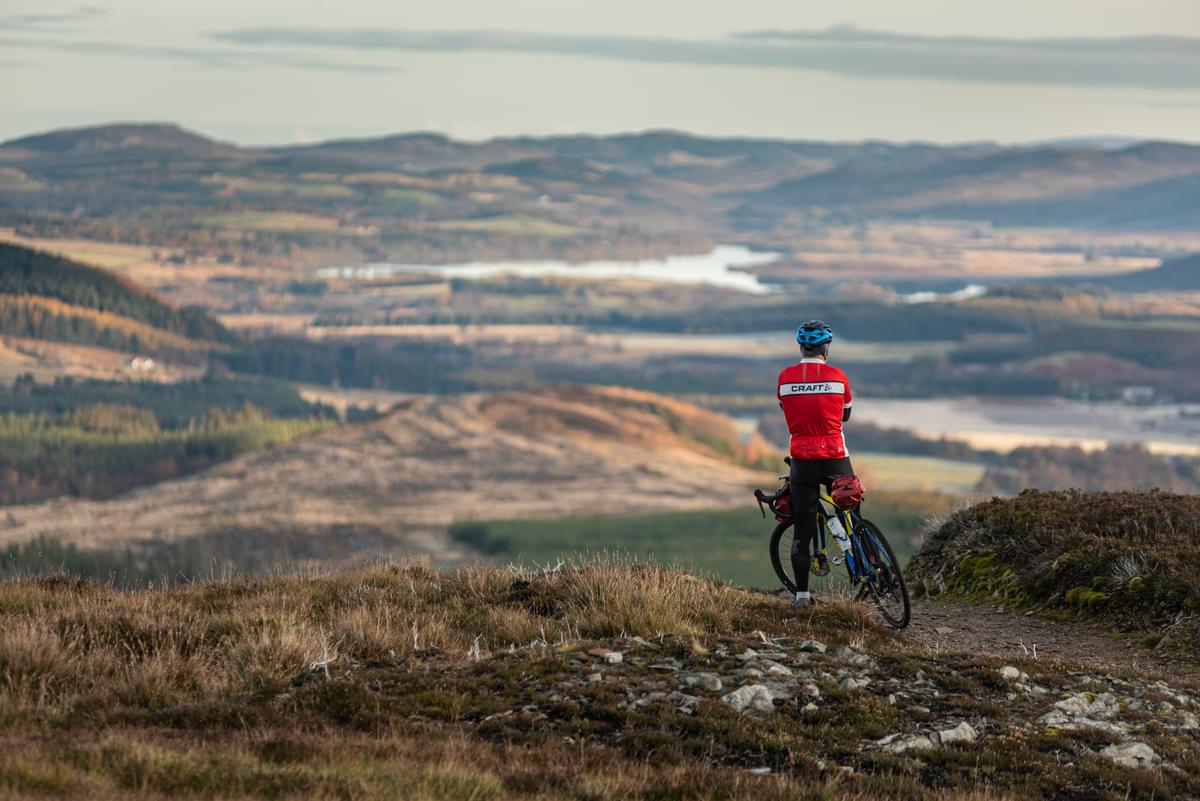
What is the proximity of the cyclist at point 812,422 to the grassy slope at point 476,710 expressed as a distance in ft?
3.90

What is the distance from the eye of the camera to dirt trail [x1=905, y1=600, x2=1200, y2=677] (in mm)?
15984

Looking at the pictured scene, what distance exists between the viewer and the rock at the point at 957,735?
11727 millimetres

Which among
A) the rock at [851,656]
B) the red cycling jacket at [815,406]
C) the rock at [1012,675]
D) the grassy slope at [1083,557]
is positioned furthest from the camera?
the grassy slope at [1083,557]

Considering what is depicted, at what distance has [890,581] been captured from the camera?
1652 centimetres

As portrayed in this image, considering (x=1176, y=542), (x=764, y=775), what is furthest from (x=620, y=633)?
(x=1176, y=542)

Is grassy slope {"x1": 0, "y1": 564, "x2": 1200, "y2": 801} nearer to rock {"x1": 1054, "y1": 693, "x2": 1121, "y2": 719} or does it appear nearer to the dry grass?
the dry grass

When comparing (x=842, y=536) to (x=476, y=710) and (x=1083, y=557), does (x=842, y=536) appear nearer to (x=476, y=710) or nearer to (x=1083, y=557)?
(x=1083, y=557)

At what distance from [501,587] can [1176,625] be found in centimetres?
724

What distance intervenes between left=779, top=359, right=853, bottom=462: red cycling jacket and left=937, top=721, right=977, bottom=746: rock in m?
4.85

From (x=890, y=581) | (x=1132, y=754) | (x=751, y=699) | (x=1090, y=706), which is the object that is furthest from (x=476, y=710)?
(x=890, y=581)

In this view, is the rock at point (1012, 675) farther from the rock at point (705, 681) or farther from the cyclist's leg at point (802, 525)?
the cyclist's leg at point (802, 525)

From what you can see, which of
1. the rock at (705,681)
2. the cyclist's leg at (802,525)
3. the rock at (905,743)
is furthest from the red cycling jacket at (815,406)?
the rock at (905,743)

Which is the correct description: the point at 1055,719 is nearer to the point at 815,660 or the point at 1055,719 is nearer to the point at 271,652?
the point at 815,660

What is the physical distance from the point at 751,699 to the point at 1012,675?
2.58 metres
